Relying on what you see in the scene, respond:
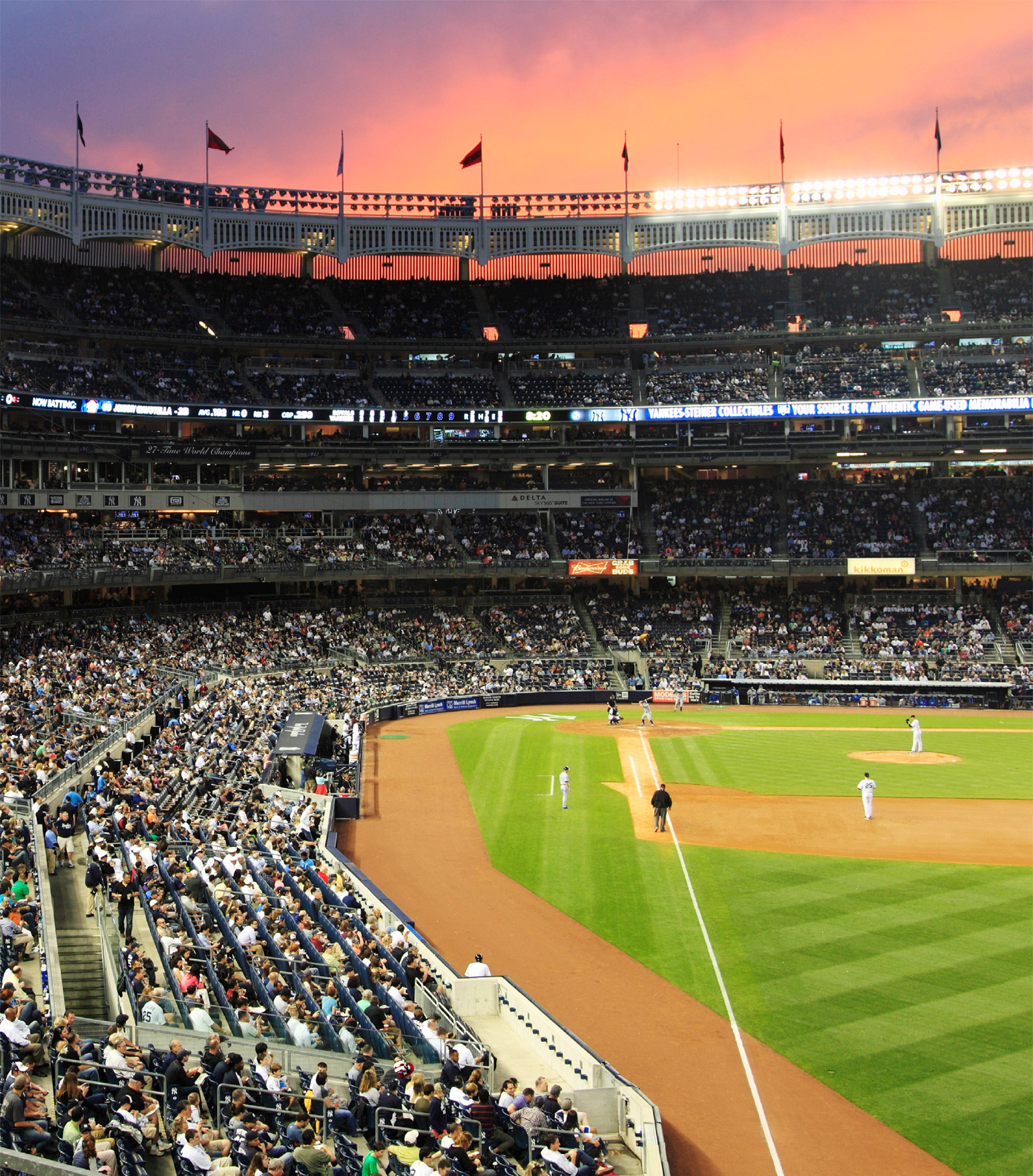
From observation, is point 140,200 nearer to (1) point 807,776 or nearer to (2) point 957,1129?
(1) point 807,776

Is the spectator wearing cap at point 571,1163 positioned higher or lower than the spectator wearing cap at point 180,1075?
lower

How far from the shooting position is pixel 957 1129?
12.8 metres

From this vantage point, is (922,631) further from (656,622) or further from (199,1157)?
(199,1157)

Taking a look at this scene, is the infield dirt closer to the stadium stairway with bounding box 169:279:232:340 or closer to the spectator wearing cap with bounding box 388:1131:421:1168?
the spectator wearing cap with bounding box 388:1131:421:1168

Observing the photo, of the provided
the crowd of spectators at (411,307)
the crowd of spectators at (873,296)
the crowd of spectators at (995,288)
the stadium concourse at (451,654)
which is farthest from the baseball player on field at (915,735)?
the crowd of spectators at (411,307)

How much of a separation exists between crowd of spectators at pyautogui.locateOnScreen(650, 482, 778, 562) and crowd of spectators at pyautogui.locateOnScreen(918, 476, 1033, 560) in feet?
30.2

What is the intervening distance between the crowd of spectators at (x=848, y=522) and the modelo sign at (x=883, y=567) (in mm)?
962

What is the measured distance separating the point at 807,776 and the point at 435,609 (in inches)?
1259

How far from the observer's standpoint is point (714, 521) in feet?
214

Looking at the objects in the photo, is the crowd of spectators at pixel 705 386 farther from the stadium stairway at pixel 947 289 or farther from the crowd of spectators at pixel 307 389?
the crowd of spectators at pixel 307 389

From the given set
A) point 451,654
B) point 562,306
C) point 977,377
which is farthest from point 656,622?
point 977,377

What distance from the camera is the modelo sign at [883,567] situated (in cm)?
5938

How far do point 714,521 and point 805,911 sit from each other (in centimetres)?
4640

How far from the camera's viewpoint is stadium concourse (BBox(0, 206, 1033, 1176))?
13.0 m
